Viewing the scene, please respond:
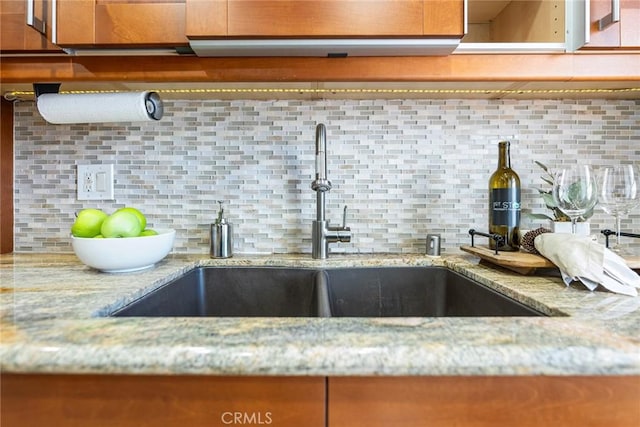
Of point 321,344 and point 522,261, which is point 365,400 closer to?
point 321,344

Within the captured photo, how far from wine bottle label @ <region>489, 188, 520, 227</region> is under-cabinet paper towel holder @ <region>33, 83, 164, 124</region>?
3.35 ft

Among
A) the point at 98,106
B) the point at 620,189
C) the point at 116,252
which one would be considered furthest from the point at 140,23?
the point at 620,189

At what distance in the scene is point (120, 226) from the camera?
83 cm

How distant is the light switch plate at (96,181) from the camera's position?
3.69 feet

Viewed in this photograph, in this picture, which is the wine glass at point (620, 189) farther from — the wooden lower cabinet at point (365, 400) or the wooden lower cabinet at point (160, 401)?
the wooden lower cabinet at point (160, 401)

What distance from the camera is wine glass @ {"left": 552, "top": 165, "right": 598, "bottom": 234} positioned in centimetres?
83

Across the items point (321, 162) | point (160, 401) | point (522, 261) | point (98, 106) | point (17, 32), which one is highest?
point (17, 32)

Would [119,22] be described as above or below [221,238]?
above

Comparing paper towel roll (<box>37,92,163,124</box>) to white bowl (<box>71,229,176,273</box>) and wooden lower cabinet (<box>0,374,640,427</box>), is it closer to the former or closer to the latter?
white bowl (<box>71,229,176,273</box>)

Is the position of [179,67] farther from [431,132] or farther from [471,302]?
[471,302]

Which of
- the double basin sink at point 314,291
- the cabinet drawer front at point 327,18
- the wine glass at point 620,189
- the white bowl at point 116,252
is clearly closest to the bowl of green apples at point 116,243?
the white bowl at point 116,252

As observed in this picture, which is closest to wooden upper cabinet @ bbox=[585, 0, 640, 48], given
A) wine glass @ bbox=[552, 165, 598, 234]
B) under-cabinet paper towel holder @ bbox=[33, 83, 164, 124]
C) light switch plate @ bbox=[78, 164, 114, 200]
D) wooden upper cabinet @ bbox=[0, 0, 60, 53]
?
wine glass @ bbox=[552, 165, 598, 234]

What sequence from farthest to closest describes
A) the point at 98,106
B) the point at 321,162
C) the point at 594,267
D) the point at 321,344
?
the point at 321,162 < the point at 98,106 < the point at 594,267 < the point at 321,344

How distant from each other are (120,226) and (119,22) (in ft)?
1.54
